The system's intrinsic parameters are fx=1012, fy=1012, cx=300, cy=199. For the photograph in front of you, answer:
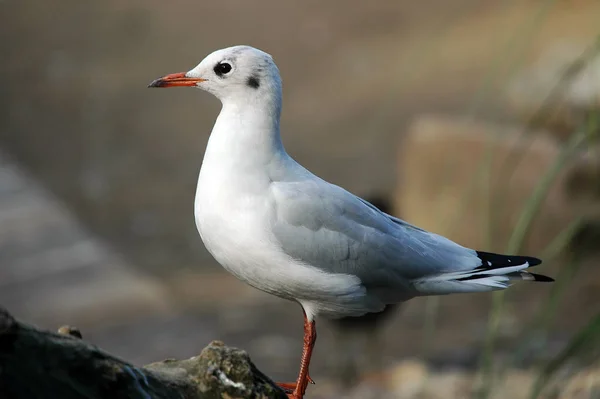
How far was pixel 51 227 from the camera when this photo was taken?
21.4ft

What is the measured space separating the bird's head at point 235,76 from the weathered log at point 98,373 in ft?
1.99

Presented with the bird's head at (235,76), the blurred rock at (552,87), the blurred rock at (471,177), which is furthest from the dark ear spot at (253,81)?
the blurred rock at (552,87)

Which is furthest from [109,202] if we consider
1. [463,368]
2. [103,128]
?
[463,368]

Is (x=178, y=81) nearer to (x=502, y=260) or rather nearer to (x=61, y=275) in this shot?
(x=502, y=260)

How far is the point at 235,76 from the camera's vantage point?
2129 mm

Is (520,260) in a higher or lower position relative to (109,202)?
lower

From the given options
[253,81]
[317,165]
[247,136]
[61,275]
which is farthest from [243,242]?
[317,165]

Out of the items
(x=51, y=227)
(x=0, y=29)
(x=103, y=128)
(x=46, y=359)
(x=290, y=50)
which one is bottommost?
(x=46, y=359)

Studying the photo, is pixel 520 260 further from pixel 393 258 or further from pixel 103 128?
pixel 103 128

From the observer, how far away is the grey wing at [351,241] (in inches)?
82.0

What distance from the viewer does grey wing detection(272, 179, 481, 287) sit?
2.08 meters

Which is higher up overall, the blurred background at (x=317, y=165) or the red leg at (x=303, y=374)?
the blurred background at (x=317, y=165)

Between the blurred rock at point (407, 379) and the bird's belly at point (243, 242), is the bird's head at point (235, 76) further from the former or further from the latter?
the blurred rock at point (407, 379)

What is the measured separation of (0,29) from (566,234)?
11139 millimetres
